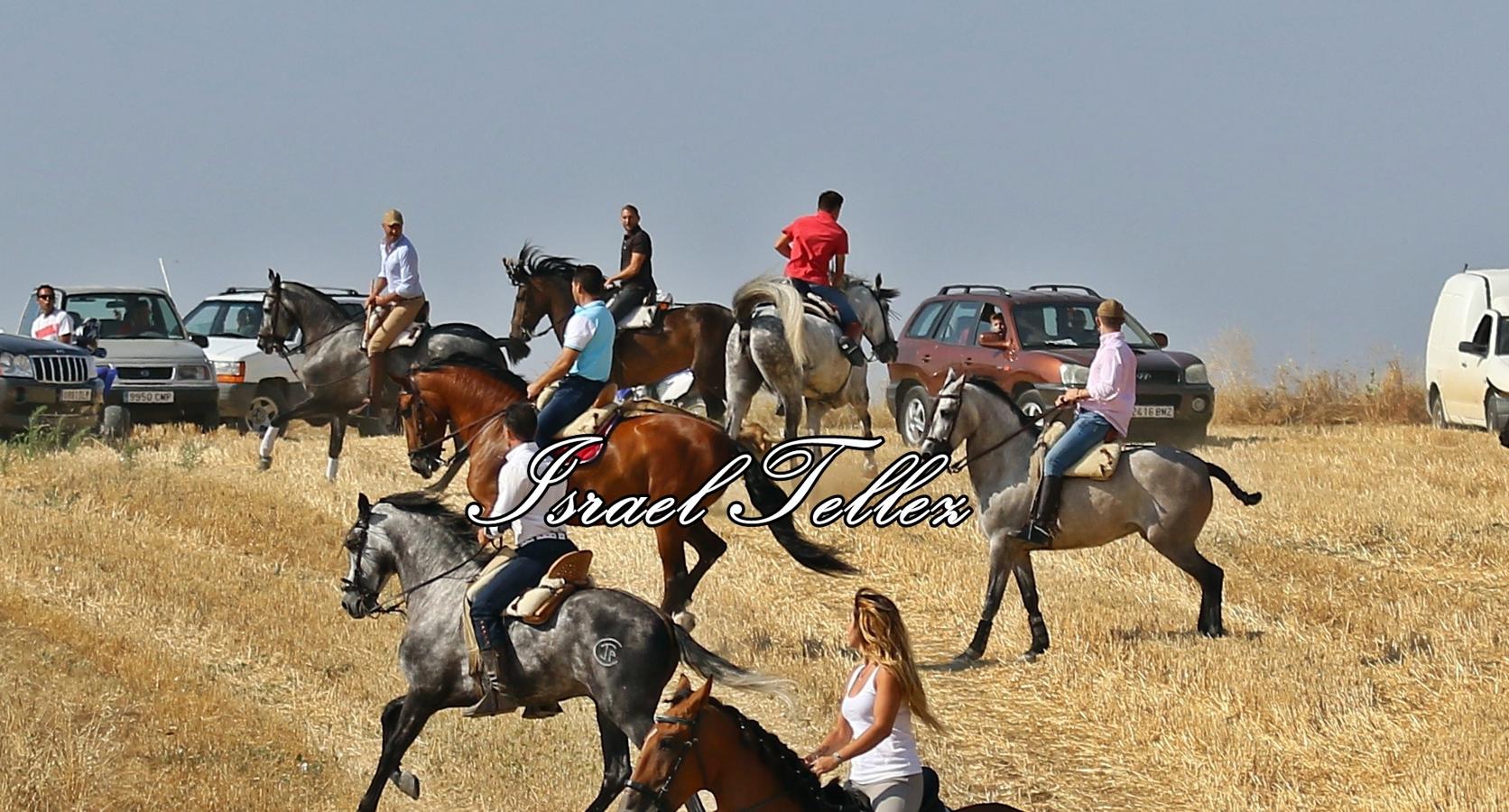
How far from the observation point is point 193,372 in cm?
2450

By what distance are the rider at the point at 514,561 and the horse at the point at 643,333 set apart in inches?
380

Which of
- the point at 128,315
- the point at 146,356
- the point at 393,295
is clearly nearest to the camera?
the point at 393,295

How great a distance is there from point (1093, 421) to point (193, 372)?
46.8 ft

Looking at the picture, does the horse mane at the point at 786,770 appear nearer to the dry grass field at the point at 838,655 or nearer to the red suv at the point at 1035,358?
the dry grass field at the point at 838,655

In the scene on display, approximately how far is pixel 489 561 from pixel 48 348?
565 inches

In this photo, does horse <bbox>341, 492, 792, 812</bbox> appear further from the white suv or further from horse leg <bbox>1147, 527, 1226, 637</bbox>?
the white suv

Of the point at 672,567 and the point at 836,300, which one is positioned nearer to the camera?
the point at 672,567

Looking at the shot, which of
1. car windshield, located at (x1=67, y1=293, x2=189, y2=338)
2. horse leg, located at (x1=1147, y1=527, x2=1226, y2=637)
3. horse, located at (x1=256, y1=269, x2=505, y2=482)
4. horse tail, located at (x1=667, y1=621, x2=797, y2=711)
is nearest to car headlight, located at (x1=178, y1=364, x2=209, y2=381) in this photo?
car windshield, located at (x1=67, y1=293, x2=189, y2=338)

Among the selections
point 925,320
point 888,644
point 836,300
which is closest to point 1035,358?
point 925,320

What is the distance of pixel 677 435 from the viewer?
42.9ft

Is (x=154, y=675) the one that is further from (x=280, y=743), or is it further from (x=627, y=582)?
(x=627, y=582)

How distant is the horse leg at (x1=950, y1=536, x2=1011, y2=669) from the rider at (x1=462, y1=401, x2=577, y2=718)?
167 inches

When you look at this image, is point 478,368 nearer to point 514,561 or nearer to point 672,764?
point 514,561

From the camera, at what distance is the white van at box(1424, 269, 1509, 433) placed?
80.0 feet
